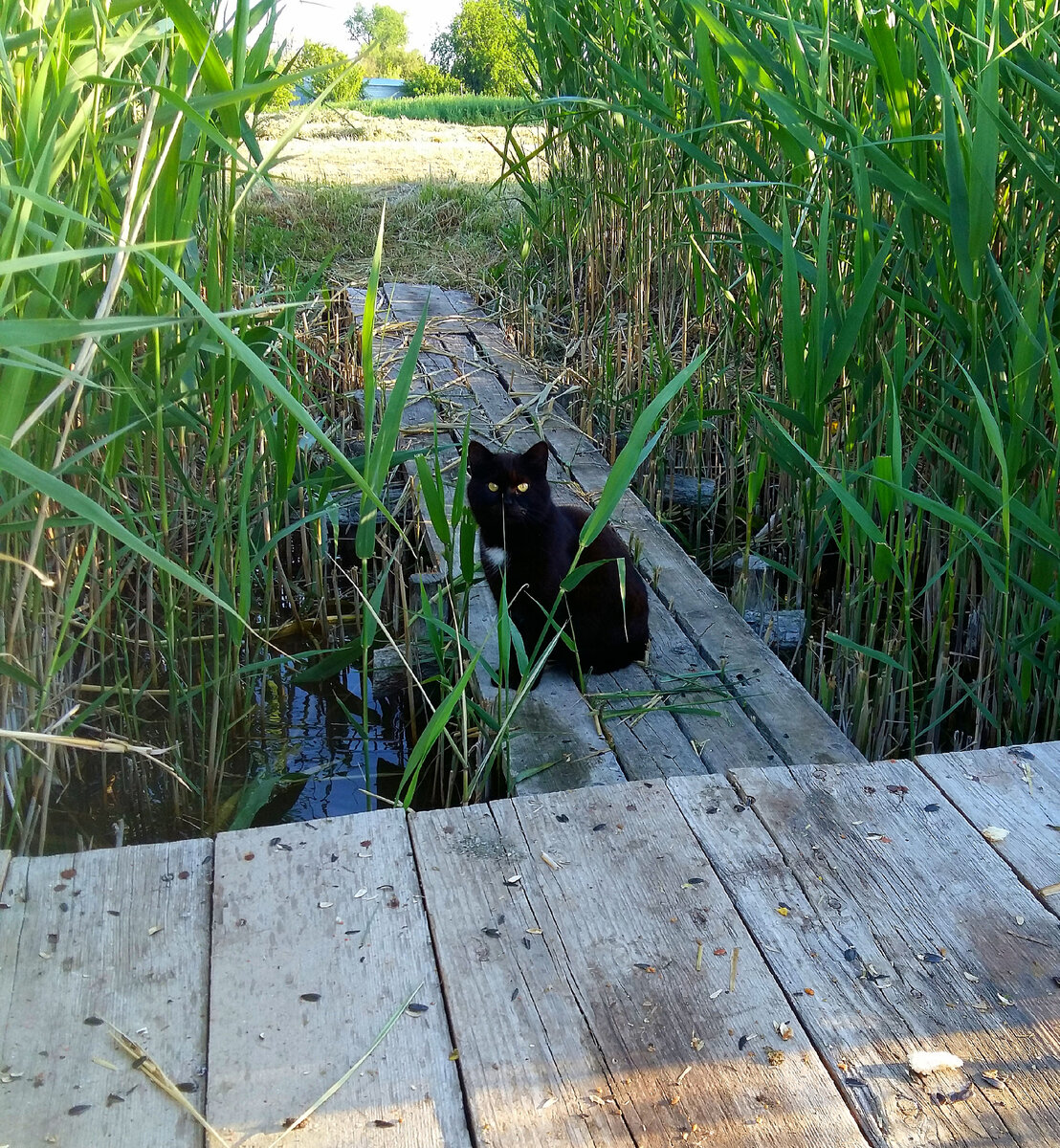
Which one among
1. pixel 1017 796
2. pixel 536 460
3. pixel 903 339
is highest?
pixel 903 339

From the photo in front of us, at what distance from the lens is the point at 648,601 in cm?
295

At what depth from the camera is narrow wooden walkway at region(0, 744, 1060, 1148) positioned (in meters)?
1.19

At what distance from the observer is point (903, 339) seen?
230 cm

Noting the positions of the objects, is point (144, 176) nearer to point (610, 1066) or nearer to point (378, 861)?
point (378, 861)

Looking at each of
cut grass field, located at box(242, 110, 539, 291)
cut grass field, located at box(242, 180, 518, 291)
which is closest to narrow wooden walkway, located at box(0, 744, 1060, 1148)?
cut grass field, located at box(242, 110, 539, 291)

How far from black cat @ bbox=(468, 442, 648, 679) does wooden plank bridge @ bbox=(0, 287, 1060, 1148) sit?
0.87 metres

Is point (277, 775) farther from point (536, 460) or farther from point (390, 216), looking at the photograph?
point (390, 216)

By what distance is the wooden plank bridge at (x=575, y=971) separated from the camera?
1.19m

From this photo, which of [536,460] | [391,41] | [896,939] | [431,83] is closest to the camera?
[896,939]

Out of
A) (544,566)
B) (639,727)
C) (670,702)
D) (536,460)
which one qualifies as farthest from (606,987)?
(536,460)

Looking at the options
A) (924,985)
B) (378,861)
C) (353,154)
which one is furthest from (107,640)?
(353,154)

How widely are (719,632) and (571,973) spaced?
1.49 m

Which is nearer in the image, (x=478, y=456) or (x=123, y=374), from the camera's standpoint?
(x=123, y=374)

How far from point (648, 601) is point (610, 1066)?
5.86 ft
